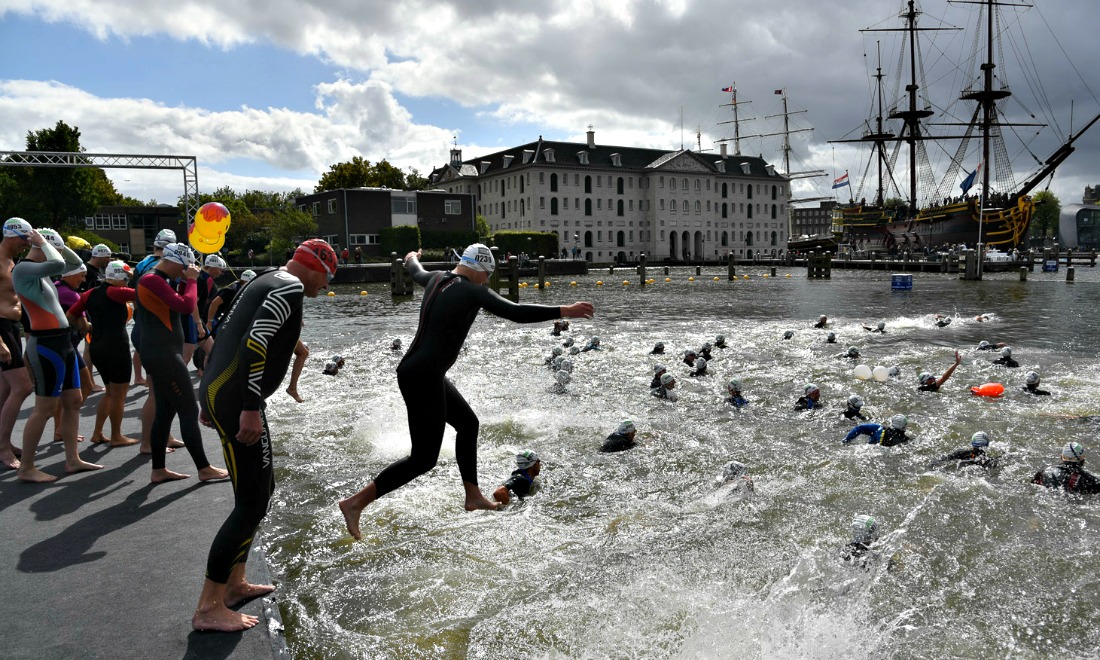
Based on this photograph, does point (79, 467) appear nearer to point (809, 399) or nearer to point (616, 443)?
point (616, 443)

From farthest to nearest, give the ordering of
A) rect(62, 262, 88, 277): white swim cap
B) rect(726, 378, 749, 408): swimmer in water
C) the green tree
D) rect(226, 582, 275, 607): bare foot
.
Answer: the green tree
rect(726, 378, 749, 408): swimmer in water
rect(62, 262, 88, 277): white swim cap
rect(226, 582, 275, 607): bare foot

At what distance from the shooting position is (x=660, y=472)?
830 centimetres

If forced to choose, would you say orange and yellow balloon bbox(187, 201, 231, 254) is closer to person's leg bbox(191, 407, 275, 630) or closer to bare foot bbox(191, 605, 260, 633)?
person's leg bbox(191, 407, 275, 630)

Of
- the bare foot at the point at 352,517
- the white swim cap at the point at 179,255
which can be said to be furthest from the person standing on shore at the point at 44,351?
the bare foot at the point at 352,517

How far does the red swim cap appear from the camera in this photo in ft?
13.9

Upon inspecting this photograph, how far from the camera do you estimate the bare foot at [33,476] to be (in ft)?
20.2

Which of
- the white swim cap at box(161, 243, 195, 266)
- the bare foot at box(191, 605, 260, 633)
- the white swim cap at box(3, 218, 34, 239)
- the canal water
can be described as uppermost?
the white swim cap at box(3, 218, 34, 239)

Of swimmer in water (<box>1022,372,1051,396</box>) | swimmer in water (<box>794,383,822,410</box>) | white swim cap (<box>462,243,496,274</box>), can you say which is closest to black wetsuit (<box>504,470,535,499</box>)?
white swim cap (<box>462,243,496,274</box>)

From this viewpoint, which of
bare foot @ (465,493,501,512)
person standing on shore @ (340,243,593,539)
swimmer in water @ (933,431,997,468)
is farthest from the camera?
swimmer in water @ (933,431,997,468)

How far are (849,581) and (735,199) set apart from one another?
11182 centimetres

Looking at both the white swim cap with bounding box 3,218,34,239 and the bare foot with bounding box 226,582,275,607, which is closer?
the bare foot with bounding box 226,582,275,607

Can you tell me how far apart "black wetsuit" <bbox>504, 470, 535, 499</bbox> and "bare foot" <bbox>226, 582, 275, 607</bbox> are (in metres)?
3.14

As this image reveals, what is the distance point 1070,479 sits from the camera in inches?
293

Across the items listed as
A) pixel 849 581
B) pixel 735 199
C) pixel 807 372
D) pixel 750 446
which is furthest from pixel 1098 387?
pixel 735 199
